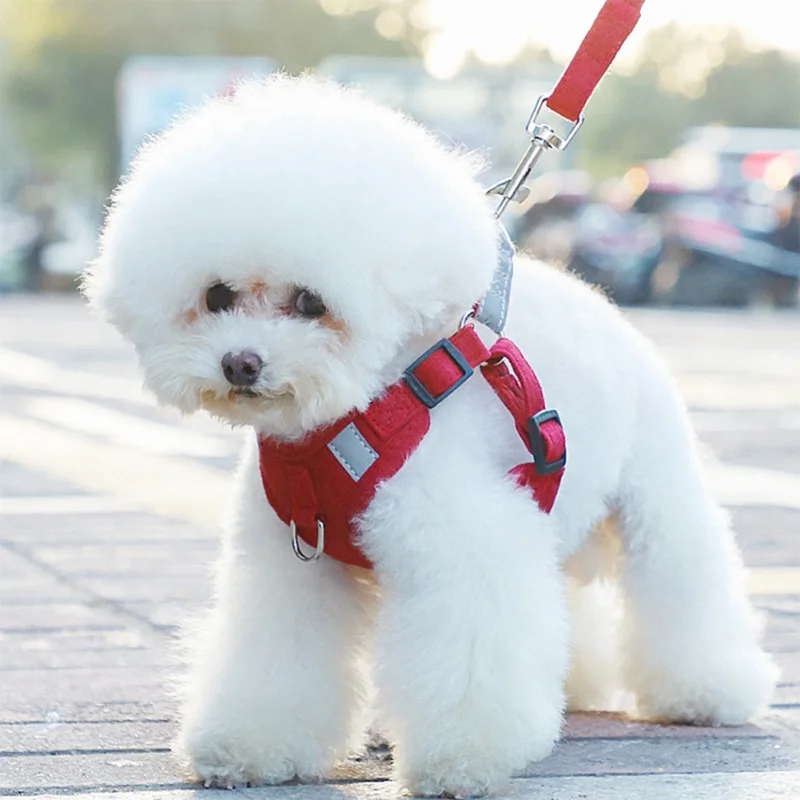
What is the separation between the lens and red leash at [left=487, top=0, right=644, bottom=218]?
3.70 meters

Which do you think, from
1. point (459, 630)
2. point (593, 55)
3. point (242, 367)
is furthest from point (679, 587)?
point (242, 367)

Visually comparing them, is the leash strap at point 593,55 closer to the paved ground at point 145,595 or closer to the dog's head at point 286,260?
the dog's head at point 286,260

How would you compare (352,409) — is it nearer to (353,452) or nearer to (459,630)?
(353,452)

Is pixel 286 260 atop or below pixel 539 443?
atop

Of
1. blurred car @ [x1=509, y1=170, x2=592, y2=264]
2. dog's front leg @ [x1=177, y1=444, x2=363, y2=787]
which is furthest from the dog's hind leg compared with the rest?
blurred car @ [x1=509, y1=170, x2=592, y2=264]

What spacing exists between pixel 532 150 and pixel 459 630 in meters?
1.20

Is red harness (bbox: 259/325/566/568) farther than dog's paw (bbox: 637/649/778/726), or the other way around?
dog's paw (bbox: 637/649/778/726)

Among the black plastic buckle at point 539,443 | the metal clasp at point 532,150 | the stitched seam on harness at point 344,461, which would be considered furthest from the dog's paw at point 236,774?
the metal clasp at point 532,150

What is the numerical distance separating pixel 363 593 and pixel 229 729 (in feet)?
1.29

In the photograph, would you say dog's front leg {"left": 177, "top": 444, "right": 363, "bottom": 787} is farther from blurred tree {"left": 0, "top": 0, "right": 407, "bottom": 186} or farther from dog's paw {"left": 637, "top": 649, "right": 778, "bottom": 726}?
blurred tree {"left": 0, "top": 0, "right": 407, "bottom": 186}

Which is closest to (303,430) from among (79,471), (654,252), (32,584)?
(32,584)

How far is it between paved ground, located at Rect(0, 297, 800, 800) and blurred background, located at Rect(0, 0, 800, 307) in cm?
138

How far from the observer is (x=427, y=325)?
310 centimetres

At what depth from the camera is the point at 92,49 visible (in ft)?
175
